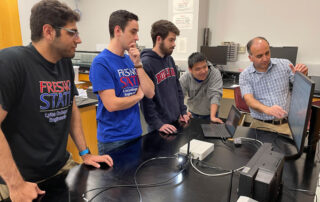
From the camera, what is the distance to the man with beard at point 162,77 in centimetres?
166

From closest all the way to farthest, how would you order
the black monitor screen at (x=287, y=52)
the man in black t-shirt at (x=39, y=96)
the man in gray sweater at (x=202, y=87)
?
the man in black t-shirt at (x=39, y=96), the man in gray sweater at (x=202, y=87), the black monitor screen at (x=287, y=52)

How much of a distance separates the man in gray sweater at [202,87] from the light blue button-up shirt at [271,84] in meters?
0.30

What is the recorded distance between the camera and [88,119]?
2387 millimetres

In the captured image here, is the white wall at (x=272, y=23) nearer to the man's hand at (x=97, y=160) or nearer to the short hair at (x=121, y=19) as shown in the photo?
the short hair at (x=121, y=19)

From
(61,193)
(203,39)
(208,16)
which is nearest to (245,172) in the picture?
(61,193)

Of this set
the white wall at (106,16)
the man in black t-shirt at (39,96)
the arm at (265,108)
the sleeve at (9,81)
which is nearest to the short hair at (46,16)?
the man in black t-shirt at (39,96)

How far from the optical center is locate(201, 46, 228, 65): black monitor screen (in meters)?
3.71

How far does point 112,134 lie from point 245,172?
2.90 feet

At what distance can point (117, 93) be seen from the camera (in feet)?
4.56

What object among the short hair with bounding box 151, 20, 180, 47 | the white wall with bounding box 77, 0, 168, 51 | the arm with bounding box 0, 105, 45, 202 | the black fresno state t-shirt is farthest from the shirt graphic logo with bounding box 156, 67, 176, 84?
the white wall with bounding box 77, 0, 168, 51

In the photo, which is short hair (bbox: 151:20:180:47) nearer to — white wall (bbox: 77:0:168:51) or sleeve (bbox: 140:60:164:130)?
sleeve (bbox: 140:60:164:130)

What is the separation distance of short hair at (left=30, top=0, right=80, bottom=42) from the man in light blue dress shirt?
4.90 feet

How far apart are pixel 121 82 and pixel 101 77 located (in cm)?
14

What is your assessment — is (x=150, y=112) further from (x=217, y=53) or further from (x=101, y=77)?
(x=217, y=53)
